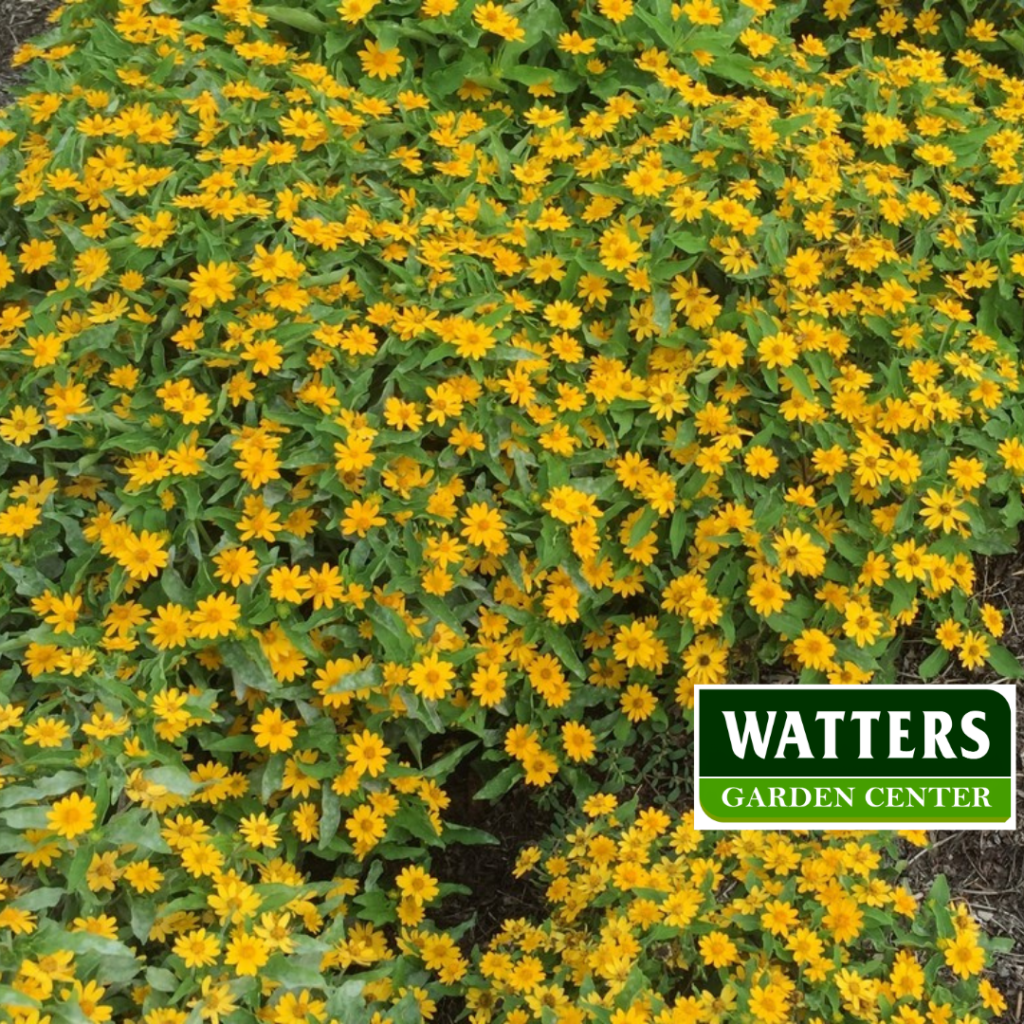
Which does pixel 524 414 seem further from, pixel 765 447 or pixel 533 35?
pixel 533 35

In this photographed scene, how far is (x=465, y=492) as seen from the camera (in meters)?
2.72

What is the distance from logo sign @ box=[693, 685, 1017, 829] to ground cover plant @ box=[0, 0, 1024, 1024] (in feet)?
0.28

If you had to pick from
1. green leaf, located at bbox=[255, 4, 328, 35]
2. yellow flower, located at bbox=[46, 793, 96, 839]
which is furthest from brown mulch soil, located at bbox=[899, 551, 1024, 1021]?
green leaf, located at bbox=[255, 4, 328, 35]

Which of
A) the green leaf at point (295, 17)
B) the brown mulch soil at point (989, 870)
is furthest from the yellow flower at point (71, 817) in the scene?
the green leaf at point (295, 17)

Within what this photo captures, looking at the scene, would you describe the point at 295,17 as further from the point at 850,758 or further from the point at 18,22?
the point at 850,758

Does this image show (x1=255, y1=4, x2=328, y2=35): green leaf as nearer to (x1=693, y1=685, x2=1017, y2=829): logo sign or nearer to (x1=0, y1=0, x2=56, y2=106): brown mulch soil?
(x1=0, y1=0, x2=56, y2=106): brown mulch soil

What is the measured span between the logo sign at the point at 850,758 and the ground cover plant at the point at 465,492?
0.28 ft

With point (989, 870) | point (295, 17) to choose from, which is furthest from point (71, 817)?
point (295, 17)

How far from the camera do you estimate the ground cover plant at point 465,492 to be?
2.31 m

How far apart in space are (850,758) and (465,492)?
1.00 meters

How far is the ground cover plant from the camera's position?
2309 mm

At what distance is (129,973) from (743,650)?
147 cm

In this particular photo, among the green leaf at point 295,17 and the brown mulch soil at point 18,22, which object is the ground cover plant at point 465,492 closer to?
the green leaf at point 295,17

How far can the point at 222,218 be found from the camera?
9.20 ft
